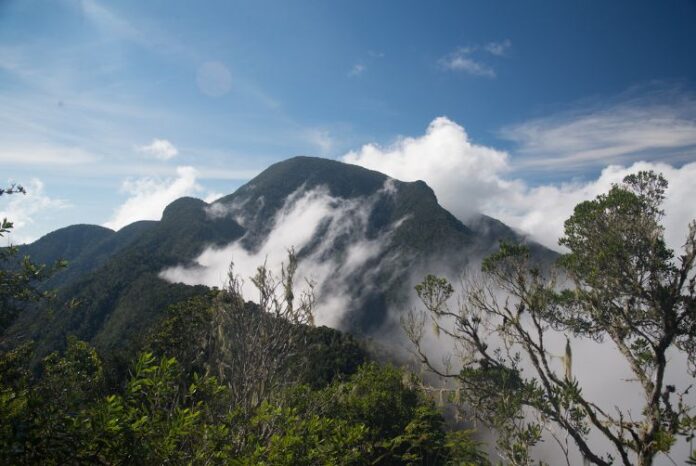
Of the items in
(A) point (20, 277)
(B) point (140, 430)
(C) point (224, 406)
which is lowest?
(C) point (224, 406)

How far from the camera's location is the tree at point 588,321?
9.04 meters

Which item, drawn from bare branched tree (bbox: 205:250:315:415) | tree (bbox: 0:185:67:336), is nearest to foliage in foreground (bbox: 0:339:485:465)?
bare branched tree (bbox: 205:250:315:415)

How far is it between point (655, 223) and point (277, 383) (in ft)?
38.8

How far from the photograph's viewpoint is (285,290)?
867 centimetres

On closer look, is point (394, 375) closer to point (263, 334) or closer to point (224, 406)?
point (224, 406)

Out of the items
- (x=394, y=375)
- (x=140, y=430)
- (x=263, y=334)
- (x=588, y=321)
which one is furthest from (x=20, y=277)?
(x=588, y=321)

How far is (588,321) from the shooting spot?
13141mm

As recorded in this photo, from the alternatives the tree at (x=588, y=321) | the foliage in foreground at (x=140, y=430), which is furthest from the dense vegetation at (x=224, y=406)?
the tree at (x=588, y=321)

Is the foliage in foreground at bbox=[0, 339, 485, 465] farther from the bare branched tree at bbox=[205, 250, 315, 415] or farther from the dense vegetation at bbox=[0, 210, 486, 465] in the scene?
the bare branched tree at bbox=[205, 250, 315, 415]

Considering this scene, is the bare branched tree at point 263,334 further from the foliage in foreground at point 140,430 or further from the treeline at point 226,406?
the foliage in foreground at point 140,430

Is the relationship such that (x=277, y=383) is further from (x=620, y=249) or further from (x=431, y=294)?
(x=620, y=249)

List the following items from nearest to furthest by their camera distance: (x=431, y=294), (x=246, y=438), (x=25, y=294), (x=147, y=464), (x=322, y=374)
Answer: (x=147, y=464) → (x=246, y=438) → (x=25, y=294) → (x=431, y=294) → (x=322, y=374)

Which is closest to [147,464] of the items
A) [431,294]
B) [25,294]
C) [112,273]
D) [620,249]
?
[25,294]

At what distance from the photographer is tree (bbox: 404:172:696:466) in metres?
9.04
